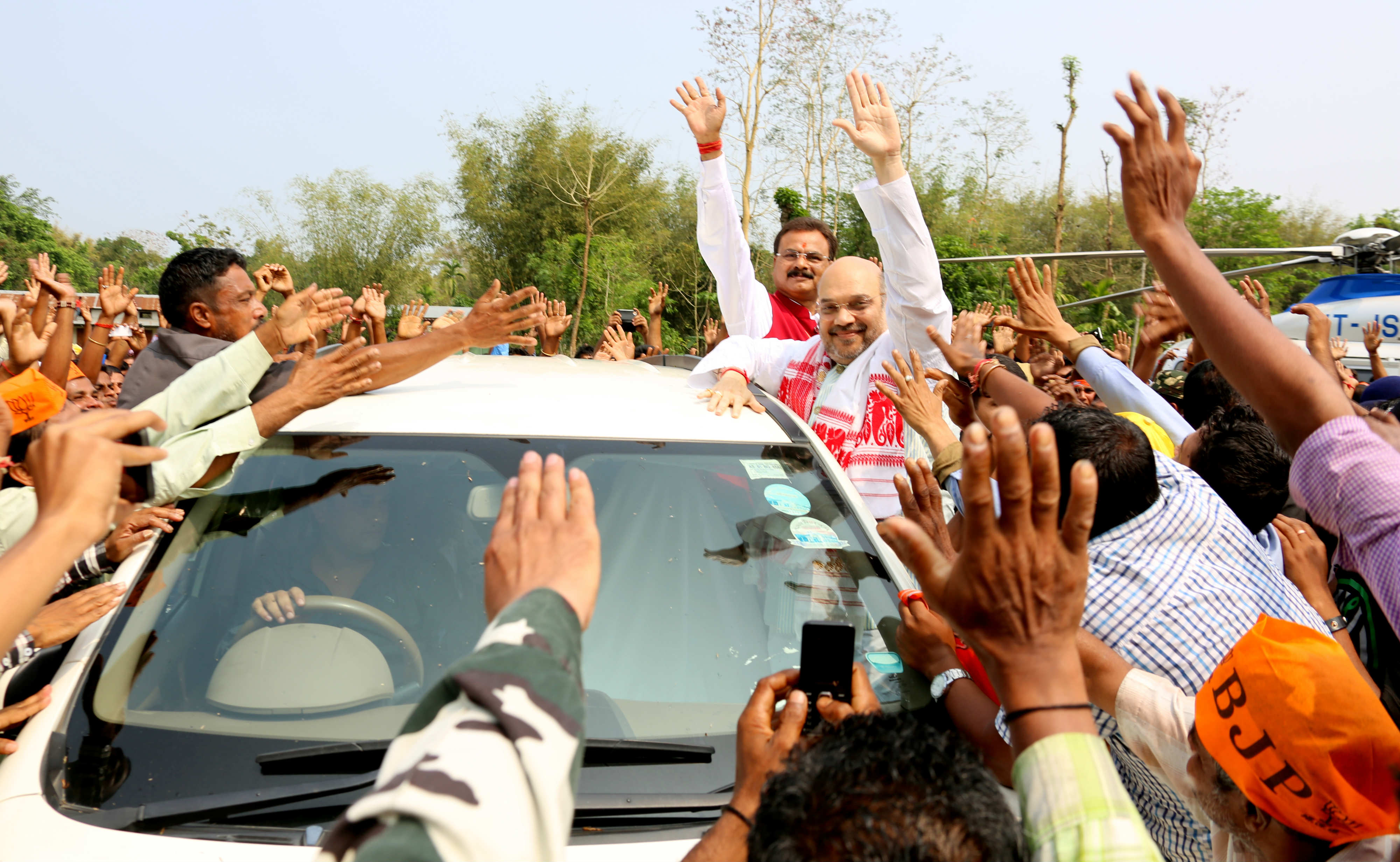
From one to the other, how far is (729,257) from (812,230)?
56 centimetres

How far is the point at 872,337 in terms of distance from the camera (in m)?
3.34

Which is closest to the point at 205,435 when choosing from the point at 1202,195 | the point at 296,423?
the point at 296,423

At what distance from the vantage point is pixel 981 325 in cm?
296

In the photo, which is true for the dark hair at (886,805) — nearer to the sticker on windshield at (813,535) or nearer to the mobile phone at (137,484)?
the sticker on windshield at (813,535)

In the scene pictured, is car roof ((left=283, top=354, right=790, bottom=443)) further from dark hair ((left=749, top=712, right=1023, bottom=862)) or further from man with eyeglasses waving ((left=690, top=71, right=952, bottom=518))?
dark hair ((left=749, top=712, right=1023, bottom=862))

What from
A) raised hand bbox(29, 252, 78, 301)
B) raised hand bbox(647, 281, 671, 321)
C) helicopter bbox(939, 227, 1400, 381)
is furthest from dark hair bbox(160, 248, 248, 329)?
helicopter bbox(939, 227, 1400, 381)

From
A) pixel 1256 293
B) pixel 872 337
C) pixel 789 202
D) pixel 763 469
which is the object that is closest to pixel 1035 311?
pixel 872 337

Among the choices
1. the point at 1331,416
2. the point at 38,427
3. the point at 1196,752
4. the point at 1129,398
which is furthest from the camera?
the point at 38,427

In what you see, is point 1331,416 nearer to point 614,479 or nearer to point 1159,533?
point 1159,533

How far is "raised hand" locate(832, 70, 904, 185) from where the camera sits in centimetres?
288

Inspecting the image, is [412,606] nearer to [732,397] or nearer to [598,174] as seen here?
[732,397]

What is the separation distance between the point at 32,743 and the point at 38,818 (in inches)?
7.0

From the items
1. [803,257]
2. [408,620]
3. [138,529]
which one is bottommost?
[408,620]

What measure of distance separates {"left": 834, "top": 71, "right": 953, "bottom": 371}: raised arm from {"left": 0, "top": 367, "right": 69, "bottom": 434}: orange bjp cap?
2.96 m
